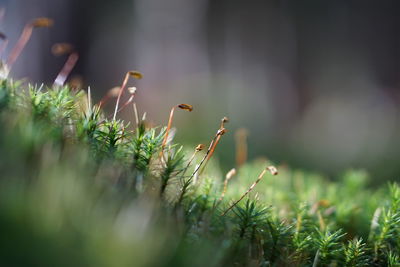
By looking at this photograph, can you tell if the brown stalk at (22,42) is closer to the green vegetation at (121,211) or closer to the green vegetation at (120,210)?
the green vegetation at (120,210)

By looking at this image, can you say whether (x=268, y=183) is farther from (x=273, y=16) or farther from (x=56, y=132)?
(x=273, y=16)

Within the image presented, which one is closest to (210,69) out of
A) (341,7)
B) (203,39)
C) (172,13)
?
(203,39)

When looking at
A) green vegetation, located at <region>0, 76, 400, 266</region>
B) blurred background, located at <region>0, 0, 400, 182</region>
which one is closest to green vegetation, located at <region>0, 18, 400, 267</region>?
green vegetation, located at <region>0, 76, 400, 266</region>

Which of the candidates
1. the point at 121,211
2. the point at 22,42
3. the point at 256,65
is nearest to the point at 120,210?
the point at 121,211

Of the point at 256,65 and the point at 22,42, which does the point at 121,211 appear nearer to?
the point at 22,42

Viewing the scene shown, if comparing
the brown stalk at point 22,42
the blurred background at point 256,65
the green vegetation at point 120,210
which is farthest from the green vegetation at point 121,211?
the blurred background at point 256,65

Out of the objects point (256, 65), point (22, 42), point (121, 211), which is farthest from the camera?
point (256, 65)
